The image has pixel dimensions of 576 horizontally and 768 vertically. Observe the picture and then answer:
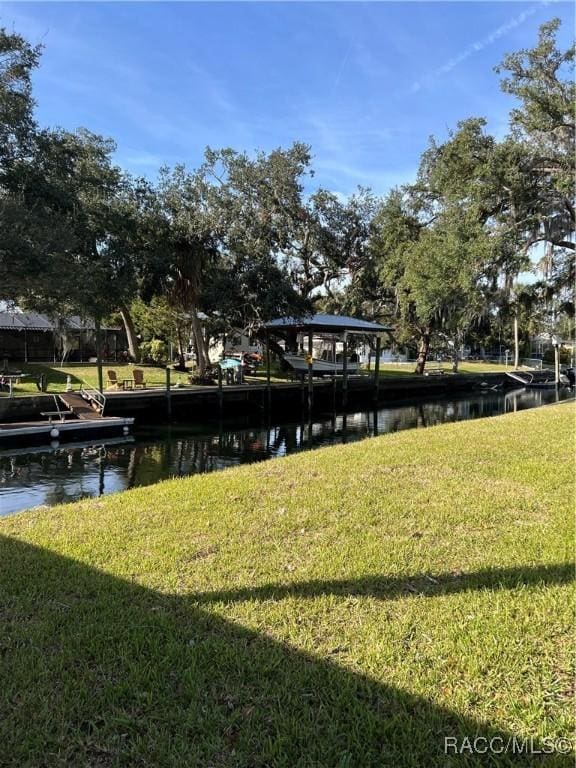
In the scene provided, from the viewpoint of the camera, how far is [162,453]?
1526 cm

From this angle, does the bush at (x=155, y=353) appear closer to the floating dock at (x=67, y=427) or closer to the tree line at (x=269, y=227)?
the tree line at (x=269, y=227)

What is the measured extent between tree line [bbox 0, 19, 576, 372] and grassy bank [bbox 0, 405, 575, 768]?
13.4 meters

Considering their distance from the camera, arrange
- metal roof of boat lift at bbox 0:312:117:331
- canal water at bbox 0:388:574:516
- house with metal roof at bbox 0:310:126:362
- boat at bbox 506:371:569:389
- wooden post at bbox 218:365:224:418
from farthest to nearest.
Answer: boat at bbox 506:371:569:389, house with metal roof at bbox 0:310:126:362, metal roof of boat lift at bbox 0:312:117:331, wooden post at bbox 218:365:224:418, canal water at bbox 0:388:574:516

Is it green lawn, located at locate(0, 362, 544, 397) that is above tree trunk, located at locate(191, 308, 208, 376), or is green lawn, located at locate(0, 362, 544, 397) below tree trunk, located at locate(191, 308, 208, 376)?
below

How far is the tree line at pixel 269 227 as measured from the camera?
56.4 feet

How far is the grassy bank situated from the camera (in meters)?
2.25

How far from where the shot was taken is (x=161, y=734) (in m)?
2.26

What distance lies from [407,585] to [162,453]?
12.5 meters

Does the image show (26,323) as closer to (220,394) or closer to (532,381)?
(220,394)

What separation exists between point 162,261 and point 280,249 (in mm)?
9001

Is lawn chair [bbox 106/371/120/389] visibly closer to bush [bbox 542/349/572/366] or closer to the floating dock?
the floating dock

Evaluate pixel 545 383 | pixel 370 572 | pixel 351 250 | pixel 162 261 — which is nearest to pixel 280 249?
pixel 351 250

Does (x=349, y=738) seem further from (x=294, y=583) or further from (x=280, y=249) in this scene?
(x=280, y=249)

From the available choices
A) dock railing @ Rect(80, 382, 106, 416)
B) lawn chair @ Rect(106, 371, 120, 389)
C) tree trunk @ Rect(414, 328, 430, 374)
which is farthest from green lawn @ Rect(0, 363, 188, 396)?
tree trunk @ Rect(414, 328, 430, 374)
